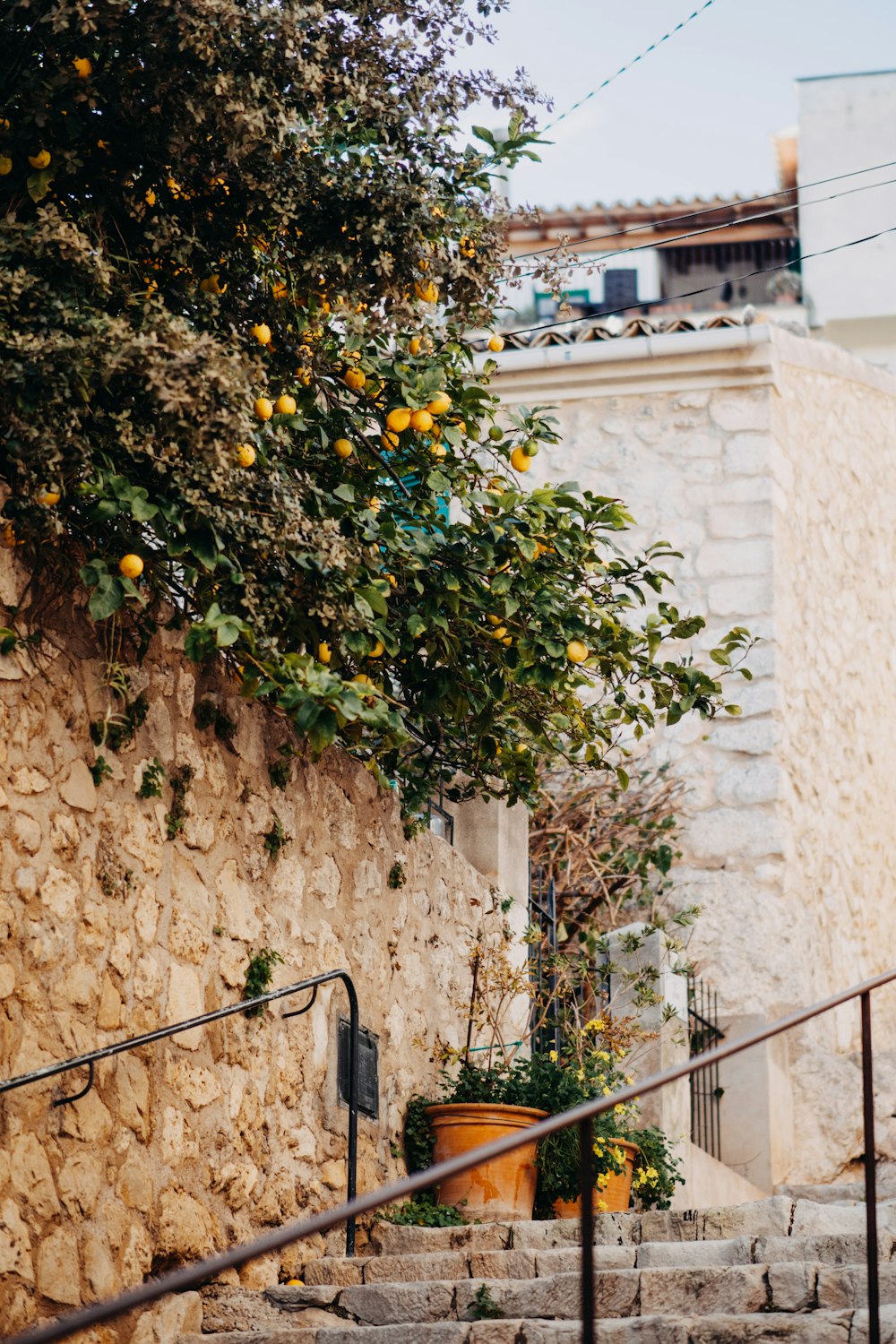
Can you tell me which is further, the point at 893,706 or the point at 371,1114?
the point at 893,706

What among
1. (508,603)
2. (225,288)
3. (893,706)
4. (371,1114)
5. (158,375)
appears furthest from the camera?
(893,706)

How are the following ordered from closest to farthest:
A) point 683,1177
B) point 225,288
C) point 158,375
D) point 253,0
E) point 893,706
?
point 158,375 → point 253,0 → point 225,288 → point 683,1177 → point 893,706

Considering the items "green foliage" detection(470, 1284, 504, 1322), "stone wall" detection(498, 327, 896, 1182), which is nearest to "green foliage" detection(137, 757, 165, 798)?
"green foliage" detection(470, 1284, 504, 1322)

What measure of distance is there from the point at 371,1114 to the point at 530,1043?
1.51 metres

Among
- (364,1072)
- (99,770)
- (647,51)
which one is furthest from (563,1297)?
(647,51)

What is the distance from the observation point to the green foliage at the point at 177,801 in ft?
15.7

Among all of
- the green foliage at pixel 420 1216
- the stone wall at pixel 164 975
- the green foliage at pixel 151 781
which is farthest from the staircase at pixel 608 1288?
the green foliage at pixel 151 781

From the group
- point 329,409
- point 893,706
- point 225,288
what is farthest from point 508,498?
point 893,706

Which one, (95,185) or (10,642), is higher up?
(95,185)

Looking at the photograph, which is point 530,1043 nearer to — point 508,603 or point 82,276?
point 508,603

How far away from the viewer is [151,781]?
4.71 metres

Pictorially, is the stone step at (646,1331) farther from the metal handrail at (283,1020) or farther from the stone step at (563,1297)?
the metal handrail at (283,1020)

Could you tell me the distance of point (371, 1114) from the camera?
5801mm

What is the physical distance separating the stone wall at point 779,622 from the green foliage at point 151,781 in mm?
4903
